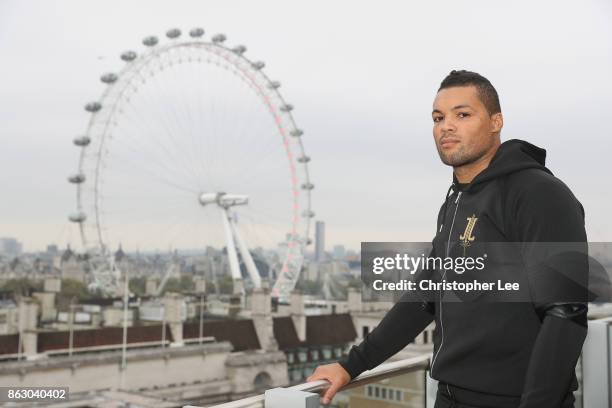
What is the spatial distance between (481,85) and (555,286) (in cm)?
54

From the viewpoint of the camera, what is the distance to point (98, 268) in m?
22.2

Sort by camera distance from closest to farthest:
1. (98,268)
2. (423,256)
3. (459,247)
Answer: (459,247) < (423,256) < (98,268)

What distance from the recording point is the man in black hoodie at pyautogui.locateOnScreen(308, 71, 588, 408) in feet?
4.73

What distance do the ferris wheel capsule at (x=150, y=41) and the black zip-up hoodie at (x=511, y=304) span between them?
916 inches

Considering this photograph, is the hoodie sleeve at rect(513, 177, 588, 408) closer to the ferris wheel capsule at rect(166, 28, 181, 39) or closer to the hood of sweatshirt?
the hood of sweatshirt

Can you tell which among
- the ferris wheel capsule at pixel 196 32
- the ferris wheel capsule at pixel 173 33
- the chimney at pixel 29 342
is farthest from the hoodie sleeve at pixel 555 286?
the chimney at pixel 29 342

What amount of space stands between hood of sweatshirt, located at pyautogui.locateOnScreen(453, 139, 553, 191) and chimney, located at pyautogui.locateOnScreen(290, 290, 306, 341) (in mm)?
34942

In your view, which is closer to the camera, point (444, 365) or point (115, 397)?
point (444, 365)

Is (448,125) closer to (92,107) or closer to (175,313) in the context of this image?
(92,107)

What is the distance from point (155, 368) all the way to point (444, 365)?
85.8 feet

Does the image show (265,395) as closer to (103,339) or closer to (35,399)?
(35,399)

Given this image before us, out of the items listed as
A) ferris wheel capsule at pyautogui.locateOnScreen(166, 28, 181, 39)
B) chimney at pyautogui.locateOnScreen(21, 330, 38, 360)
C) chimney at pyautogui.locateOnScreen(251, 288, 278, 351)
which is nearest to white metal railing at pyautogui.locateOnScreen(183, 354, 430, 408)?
ferris wheel capsule at pyautogui.locateOnScreen(166, 28, 181, 39)

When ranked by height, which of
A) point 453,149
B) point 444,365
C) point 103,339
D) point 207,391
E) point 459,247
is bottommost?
point 207,391

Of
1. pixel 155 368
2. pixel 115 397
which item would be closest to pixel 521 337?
pixel 115 397
